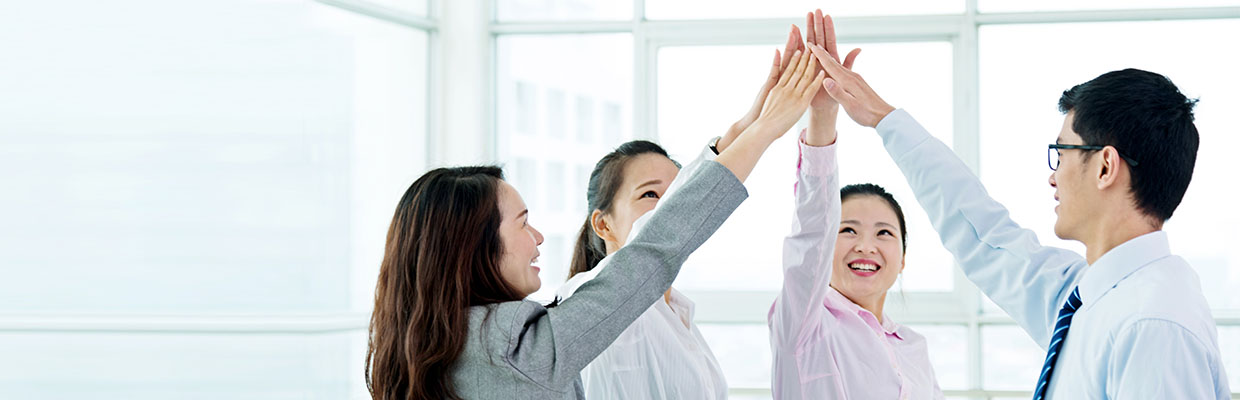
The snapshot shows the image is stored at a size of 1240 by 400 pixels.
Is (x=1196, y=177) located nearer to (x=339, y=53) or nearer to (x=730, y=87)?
(x=730, y=87)

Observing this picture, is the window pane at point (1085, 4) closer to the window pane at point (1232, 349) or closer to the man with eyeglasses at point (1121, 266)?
the window pane at point (1232, 349)

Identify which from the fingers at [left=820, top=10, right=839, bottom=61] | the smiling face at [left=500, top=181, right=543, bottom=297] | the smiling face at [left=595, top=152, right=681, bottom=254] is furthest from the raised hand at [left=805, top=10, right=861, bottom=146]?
the smiling face at [left=500, top=181, right=543, bottom=297]

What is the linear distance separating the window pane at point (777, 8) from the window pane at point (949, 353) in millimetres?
1361

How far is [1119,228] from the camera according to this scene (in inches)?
50.7

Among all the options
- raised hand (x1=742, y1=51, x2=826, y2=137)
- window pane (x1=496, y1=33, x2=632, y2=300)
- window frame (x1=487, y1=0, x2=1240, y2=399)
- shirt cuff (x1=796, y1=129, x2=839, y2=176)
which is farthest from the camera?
window pane (x1=496, y1=33, x2=632, y2=300)

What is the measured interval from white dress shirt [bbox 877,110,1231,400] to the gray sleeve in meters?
0.52

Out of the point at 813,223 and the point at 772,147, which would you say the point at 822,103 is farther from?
the point at 772,147

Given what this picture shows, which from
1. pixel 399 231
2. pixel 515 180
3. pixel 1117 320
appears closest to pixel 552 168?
pixel 515 180

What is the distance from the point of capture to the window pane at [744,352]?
157 inches

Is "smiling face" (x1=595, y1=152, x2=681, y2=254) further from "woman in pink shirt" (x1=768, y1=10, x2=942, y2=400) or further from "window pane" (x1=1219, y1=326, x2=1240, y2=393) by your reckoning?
"window pane" (x1=1219, y1=326, x2=1240, y2=393)

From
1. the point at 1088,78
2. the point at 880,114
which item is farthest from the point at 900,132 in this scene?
the point at 1088,78

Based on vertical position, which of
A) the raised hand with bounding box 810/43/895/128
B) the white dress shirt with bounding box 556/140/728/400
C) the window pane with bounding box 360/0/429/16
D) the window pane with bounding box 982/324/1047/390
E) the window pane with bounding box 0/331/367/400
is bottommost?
the window pane with bounding box 982/324/1047/390

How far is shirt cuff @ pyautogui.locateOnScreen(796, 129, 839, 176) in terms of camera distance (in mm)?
1807

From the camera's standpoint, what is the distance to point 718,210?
1.31m
